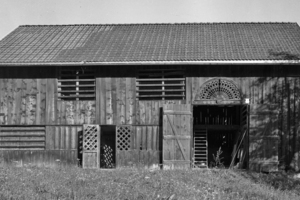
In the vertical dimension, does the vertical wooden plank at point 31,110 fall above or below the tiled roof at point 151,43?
below

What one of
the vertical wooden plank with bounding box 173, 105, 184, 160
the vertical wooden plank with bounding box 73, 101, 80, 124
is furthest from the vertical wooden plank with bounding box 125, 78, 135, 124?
the vertical wooden plank with bounding box 73, 101, 80, 124

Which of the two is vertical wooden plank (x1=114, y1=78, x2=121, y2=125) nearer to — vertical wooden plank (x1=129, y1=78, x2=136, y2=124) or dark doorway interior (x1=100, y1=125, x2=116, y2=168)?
vertical wooden plank (x1=129, y1=78, x2=136, y2=124)

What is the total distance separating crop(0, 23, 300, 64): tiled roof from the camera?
19344 mm

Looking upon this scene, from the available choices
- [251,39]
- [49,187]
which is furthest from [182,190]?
[251,39]

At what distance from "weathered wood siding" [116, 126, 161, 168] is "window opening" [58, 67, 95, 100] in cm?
235

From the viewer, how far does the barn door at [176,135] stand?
18.6 meters

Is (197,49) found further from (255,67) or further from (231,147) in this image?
(231,147)

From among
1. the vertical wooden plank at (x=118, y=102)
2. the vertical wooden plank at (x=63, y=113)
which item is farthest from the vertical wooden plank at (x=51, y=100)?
the vertical wooden plank at (x=118, y=102)

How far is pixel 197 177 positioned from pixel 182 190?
2213 millimetres

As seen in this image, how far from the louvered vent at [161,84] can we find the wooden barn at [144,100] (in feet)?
0.13

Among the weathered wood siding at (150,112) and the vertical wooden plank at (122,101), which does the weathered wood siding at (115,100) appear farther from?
the weathered wood siding at (150,112)

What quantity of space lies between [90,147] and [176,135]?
3370 millimetres

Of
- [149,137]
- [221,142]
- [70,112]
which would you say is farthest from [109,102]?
[221,142]

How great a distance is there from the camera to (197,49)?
65.8ft
